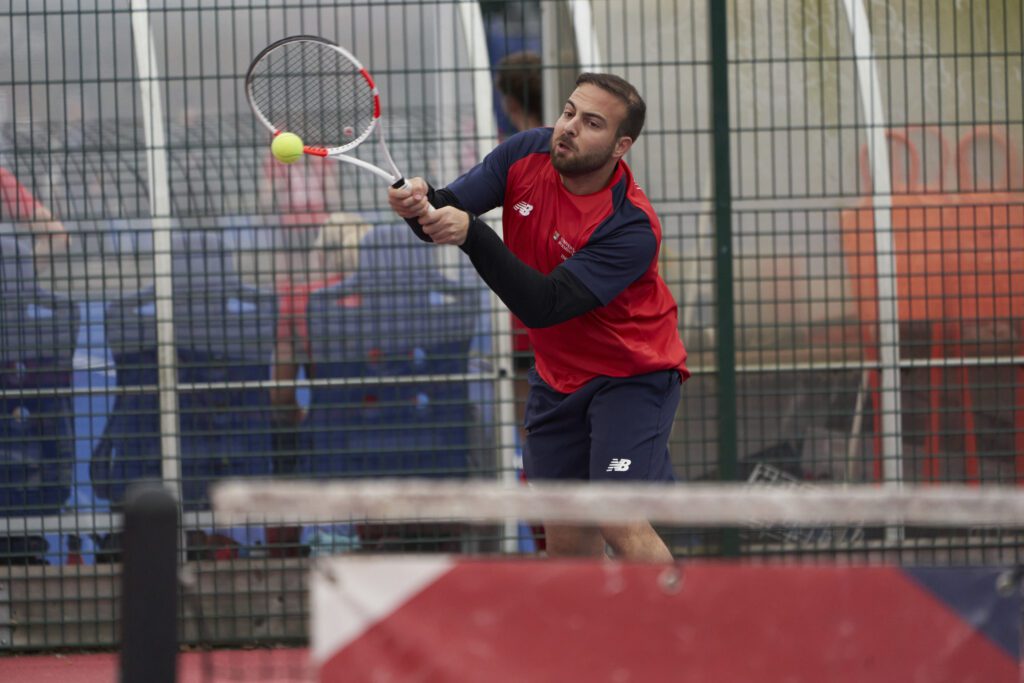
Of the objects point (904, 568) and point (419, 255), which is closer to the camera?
point (904, 568)

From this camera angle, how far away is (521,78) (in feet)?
20.0

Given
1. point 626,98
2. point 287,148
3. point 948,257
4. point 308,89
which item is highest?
point 308,89

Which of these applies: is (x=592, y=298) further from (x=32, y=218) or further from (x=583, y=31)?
(x=32, y=218)

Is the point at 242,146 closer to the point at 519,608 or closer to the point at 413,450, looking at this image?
the point at 413,450

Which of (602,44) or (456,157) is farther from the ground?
(602,44)

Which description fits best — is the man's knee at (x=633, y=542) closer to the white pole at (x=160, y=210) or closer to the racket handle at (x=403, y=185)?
the racket handle at (x=403, y=185)

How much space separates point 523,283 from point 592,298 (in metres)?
0.28

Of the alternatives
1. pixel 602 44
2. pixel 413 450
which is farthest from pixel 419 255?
pixel 602 44

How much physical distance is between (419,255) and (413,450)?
834mm

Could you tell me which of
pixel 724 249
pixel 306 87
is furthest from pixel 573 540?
pixel 306 87

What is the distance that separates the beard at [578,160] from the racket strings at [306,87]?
56.2 inches

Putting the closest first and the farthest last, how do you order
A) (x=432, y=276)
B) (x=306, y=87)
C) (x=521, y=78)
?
1. (x=306, y=87)
2. (x=432, y=276)
3. (x=521, y=78)

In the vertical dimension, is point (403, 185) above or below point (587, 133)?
below

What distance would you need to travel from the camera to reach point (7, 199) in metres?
5.90
